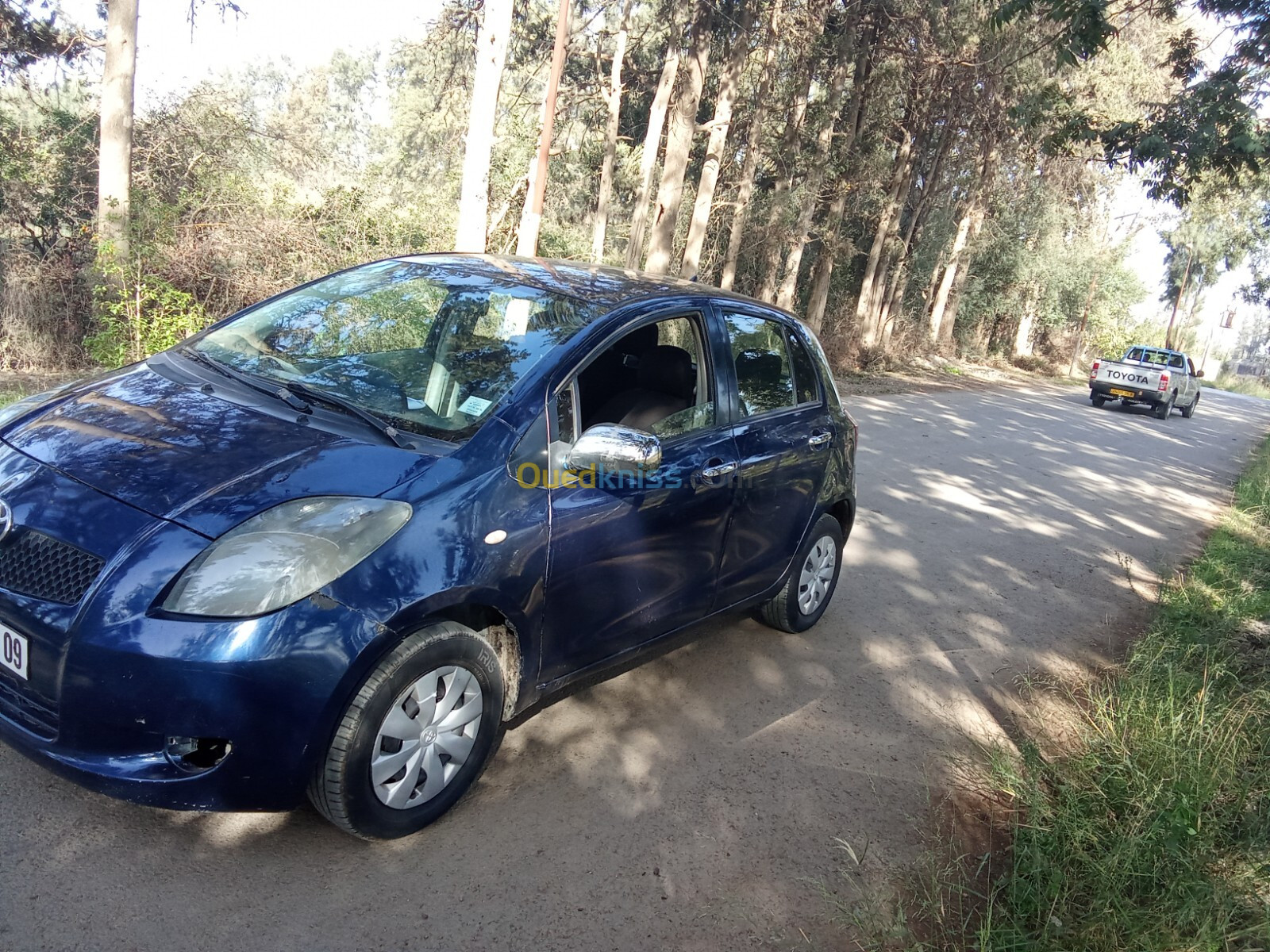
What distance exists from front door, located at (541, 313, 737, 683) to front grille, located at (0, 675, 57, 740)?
1.53 m

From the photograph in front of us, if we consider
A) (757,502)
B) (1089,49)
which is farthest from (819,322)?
(757,502)

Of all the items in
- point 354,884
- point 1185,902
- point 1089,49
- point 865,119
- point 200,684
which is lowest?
point 354,884

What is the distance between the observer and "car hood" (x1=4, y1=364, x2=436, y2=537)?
286cm

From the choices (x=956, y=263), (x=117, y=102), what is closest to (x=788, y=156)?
(x=956, y=263)

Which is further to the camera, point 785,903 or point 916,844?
point 916,844

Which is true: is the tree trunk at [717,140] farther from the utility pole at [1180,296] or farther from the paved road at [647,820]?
the utility pole at [1180,296]

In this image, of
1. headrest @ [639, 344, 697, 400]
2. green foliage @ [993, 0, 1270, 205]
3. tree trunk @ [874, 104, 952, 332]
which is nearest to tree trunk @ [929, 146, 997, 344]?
tree trunk @ [874, 104, 952, 332]

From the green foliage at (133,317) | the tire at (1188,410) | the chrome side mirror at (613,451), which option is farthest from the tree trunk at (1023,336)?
the chrome side mirror at (613,451)

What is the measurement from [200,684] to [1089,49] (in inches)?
380

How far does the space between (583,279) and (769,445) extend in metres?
1.19

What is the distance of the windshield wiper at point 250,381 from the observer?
11.5 ft

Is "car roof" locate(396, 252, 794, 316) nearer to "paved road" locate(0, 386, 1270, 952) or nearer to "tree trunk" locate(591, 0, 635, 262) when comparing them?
"paved road" locate(0, 386, 1270, 952)

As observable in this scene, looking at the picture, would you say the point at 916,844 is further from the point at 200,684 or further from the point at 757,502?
the point at 200,684

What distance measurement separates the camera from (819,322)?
79.3 ft
